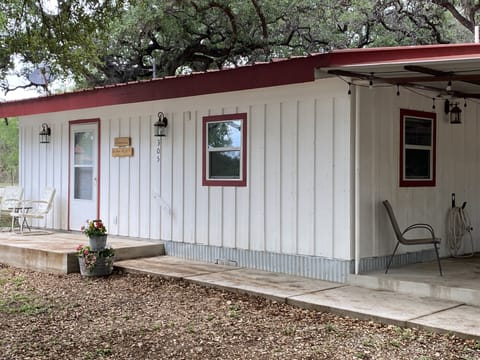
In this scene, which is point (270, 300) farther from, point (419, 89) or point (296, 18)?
point (296, 18)

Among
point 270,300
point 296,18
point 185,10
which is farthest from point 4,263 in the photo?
point 296,18

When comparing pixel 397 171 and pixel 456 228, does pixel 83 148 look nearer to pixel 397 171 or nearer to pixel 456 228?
pixel 397 171

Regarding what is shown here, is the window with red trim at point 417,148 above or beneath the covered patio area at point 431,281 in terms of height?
above

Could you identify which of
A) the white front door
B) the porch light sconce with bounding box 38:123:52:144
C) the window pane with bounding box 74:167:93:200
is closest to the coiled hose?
the white front door

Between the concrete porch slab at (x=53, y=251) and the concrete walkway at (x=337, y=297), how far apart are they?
0.51m

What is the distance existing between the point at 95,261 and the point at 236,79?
264 centimetres

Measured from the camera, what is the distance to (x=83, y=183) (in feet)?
29.9

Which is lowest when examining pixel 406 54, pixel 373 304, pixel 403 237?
pixel 373 304

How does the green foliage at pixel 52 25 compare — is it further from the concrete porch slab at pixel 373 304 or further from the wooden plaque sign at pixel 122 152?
the concrete porch slab at pixel 373 304

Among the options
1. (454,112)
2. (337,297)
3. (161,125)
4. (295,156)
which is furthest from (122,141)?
(454,112)

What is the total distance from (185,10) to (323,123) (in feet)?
26.5

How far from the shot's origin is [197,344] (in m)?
4.26

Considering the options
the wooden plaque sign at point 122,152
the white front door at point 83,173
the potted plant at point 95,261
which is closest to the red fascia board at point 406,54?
the potted plant at point 95,261

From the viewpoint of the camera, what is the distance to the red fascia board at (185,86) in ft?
19.3
